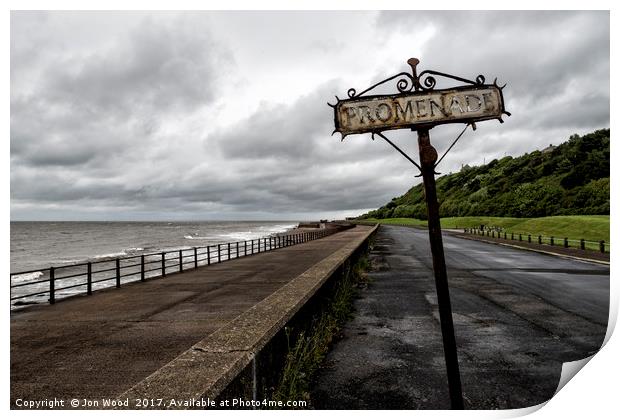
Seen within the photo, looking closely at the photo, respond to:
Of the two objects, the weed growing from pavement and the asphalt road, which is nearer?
the weed growing from pavement

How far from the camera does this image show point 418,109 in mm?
3049

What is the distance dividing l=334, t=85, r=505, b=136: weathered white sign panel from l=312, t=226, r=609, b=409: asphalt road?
2.76 meters

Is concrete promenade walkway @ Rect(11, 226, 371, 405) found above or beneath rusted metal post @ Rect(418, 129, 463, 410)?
beneath

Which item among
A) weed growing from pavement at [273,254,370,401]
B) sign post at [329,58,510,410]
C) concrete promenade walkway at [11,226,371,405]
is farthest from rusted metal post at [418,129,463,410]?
concrete promenade walkway at [11,226,371,405]

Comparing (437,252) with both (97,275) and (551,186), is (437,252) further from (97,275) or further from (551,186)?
(551,186)

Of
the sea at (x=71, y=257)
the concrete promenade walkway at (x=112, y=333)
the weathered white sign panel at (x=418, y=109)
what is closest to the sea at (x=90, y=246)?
the sea at (x=71, y=257)

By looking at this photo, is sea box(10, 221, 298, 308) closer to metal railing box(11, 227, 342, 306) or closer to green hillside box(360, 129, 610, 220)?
metal railing box(11, 227, 342, 306)

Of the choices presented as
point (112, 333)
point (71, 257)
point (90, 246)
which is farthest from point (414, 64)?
point (90, 246)

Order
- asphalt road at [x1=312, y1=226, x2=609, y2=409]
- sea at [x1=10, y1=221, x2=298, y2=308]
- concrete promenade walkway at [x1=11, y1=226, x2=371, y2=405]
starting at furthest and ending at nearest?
sea at [x1=10, y1=221, x2=298, y2=308], concrete promenade walkway at [x1=11, y1=226, x2=371, y2=405], asphalt road at [x1=312, y1=226, x2=609, y2=409]

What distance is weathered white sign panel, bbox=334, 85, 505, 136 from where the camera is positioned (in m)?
2.98

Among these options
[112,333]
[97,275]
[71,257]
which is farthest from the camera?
[71,257]

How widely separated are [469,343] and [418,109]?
4206mm

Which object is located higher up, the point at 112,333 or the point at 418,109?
the point at 418,109

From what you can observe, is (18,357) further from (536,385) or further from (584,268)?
(584,268)
